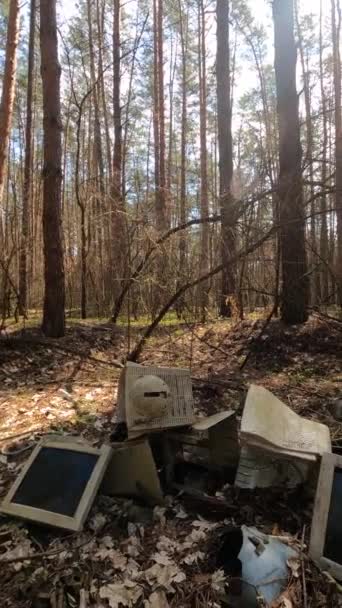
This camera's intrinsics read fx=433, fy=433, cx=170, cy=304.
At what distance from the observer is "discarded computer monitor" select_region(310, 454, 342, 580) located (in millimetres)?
1785

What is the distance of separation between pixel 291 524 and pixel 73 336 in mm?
4349

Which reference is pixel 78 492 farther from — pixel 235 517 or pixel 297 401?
pixel 297 401

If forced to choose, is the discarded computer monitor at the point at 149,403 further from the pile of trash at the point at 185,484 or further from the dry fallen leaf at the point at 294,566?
the dry fallen leaf at the point at 294,566

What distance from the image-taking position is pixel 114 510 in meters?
2.25

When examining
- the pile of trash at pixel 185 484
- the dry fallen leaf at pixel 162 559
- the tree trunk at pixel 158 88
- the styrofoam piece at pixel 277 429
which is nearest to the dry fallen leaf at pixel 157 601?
the pile of trash at pixel 185 484

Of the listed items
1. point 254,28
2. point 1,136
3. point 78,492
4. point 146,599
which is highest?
point 254,28

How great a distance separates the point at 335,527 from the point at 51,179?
5.16 m

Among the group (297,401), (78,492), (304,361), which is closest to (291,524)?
(78,492)

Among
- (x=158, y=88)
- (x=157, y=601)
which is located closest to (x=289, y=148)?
(x=157, y=601)

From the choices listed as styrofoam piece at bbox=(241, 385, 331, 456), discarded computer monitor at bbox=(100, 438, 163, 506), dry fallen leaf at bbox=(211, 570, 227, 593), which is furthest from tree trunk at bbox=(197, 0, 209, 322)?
dry fallen leaf at bbox=(211, 570, 227, 593)

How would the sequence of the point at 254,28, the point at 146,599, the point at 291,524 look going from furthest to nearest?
1. the point at 254,28
2. the point at 291,524
3. the point at 146,599

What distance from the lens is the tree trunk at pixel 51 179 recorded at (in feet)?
18.7

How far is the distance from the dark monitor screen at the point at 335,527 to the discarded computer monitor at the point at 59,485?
1.08 meters

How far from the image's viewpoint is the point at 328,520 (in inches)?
73.3
